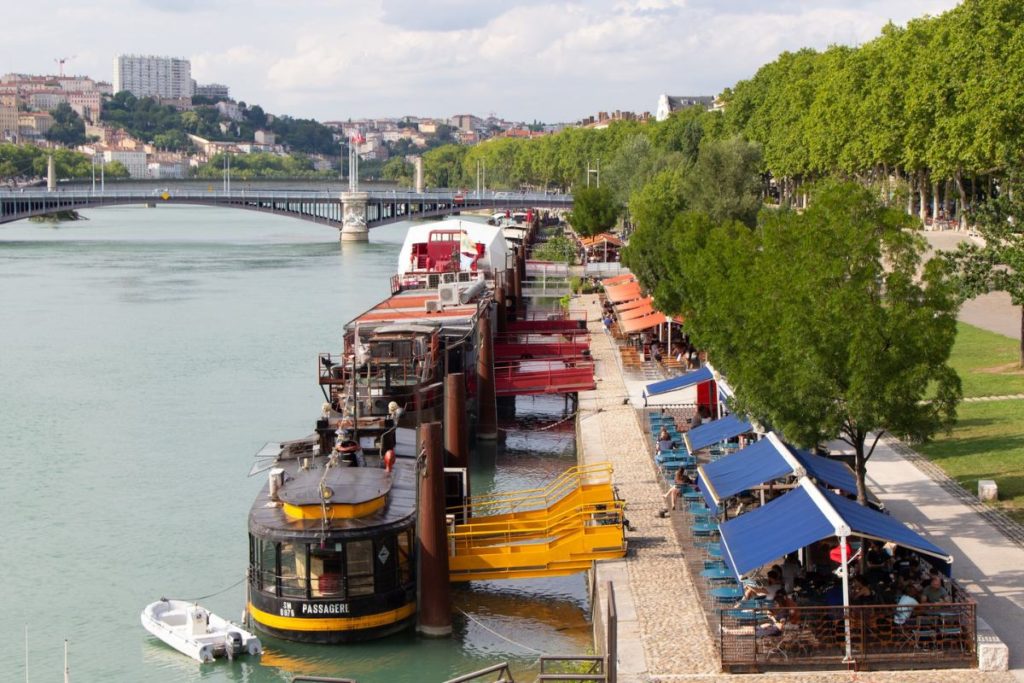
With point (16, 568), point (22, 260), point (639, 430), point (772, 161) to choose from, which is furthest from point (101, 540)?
point (22, 260)

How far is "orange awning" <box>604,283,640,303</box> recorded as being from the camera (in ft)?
187

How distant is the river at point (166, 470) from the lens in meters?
22.3

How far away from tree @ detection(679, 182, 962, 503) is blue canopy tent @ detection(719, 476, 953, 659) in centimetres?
203

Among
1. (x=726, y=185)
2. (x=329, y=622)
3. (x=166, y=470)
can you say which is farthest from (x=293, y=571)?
(x=726, y=185)

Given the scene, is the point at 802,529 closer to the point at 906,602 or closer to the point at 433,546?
the point at 906,602

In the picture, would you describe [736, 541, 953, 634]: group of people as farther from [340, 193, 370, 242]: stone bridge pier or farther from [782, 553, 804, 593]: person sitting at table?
[340, 193, 370, 242]: stone bridge pier

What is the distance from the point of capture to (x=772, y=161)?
98688 mm

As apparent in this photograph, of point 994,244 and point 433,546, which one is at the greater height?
point 994,244

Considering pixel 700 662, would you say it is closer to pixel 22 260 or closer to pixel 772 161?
pixel 772 161

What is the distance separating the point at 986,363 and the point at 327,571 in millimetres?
24249

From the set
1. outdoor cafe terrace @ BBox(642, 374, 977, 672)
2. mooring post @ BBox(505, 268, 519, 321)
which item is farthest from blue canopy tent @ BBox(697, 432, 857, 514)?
mooring post @ BBox(505, 268, 519, 321)

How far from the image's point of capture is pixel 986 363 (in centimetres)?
4006

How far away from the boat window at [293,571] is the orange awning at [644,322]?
93.8 ft

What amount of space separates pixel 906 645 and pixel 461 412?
12.9m
